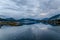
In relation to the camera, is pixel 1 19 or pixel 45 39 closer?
pixel 45 39

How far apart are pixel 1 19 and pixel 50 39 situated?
76444mm

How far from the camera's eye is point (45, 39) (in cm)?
2502

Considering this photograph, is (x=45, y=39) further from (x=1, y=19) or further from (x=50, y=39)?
(x=1, y=19)

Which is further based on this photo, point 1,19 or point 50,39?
point 1,19

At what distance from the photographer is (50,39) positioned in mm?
25047

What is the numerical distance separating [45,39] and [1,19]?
2996 inches

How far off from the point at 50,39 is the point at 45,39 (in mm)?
1047

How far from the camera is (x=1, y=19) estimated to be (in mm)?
96375

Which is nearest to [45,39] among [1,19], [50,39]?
[50,39]
